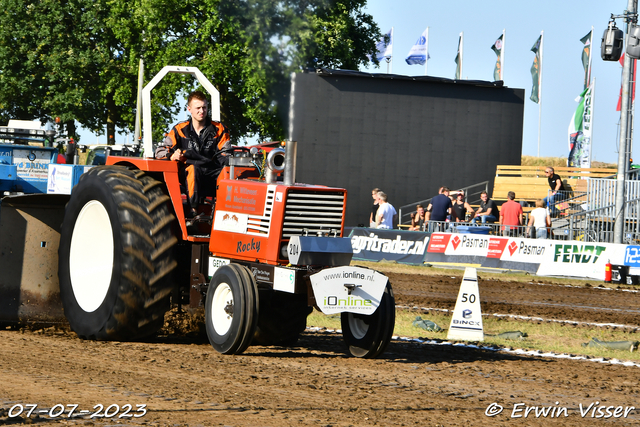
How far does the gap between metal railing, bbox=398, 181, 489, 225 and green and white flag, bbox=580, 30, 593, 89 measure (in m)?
8.34

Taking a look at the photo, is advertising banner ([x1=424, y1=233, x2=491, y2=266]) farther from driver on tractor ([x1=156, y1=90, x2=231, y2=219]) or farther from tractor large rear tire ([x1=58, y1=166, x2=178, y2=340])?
tractor large rear tire ([x1=58, y1=166, x2=178, y2=340])

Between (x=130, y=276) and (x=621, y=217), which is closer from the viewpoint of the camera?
(x=130, y=276)

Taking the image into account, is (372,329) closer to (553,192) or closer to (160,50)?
(553,192)

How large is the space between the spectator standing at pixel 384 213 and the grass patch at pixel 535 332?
9.24 metres

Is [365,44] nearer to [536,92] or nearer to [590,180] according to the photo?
[536,92]

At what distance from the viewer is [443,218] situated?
70.9 feet

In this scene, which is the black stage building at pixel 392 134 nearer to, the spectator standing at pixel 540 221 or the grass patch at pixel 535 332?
the spectator standing at pixel 540 221

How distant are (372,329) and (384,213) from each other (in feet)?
46.4

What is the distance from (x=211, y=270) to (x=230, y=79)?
93.5 ft

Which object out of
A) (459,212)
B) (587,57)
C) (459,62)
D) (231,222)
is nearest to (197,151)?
(231,222)

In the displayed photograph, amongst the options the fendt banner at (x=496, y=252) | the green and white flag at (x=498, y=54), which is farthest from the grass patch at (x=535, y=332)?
the green and white flag at (x=498, y=54)

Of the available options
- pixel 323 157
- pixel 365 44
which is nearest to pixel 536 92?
pixel 365 44

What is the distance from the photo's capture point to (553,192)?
945 inches

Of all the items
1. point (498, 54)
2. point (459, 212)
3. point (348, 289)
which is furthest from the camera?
point (498, 54)
